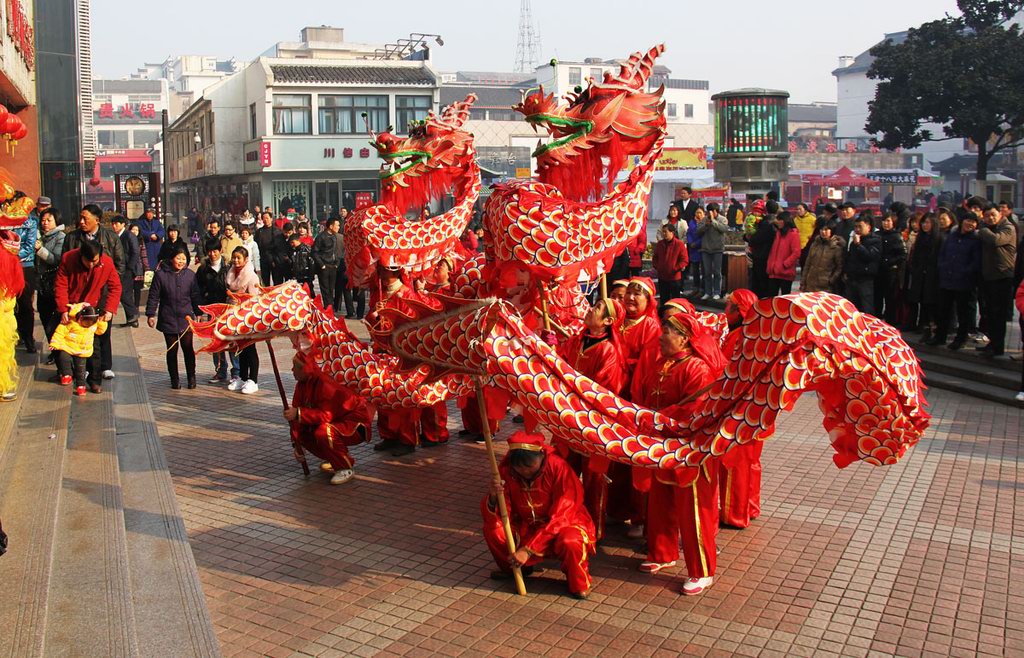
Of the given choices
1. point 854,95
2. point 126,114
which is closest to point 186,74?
point 126,114

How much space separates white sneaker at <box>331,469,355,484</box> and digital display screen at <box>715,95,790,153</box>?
12.4 meters

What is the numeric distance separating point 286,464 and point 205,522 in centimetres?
139

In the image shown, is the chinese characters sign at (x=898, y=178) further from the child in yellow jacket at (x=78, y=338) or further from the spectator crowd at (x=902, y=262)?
the child in yellow jacket at (x=78, y=338)

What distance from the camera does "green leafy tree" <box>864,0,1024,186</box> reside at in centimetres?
2492

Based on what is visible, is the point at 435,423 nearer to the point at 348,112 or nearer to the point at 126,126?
the point at 348,112

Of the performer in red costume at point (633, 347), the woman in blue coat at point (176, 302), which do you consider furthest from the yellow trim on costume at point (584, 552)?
the woman in blue coat at point (176, 302)

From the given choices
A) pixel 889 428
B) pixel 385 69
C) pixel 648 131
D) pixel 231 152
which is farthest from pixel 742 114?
pixel 231 152

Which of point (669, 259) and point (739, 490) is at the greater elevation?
point (669, 259)

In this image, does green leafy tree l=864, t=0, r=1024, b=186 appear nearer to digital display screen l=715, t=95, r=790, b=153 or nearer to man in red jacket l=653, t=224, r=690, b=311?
digital display screen l=715, t=95, r=790, b=153

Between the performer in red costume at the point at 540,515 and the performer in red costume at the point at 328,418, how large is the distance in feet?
6.89

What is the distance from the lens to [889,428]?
16.3 feet

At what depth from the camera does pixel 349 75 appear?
35094 mm

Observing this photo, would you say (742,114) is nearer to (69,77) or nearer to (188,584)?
(69,77)

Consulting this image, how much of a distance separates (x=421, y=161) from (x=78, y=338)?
3.51m
